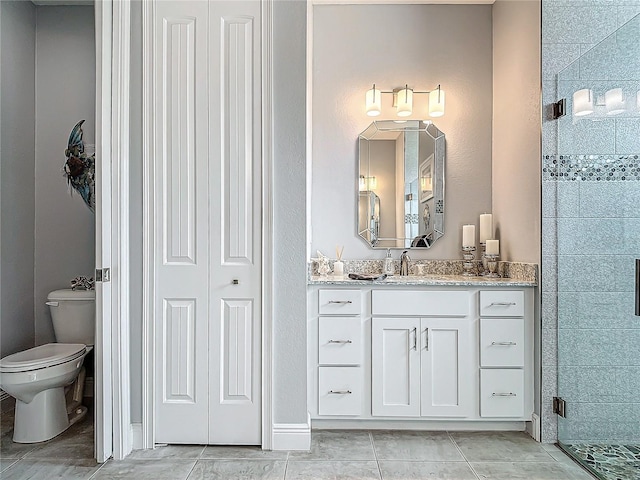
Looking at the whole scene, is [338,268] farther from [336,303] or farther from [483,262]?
[483,262]

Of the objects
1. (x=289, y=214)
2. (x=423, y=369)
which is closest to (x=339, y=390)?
(x=423, y=369)

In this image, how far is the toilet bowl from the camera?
245 cm

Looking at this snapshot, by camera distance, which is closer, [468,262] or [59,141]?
[468,262]

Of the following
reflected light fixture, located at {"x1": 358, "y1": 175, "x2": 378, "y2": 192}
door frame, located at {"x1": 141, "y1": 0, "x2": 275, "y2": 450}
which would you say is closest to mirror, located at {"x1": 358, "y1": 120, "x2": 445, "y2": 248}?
reflected light fixture, located at {"x1": 358, "y1": 175, "x2": 378, "y2": 192}

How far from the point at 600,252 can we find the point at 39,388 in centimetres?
297

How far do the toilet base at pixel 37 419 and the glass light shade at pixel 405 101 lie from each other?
107 inches

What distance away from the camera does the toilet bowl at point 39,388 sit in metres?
2.45

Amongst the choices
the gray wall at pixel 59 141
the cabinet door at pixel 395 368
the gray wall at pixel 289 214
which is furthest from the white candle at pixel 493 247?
the gray wall at pixel 59 141

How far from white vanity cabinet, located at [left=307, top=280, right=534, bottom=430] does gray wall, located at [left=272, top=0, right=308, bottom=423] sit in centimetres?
21

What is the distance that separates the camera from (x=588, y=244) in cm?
241

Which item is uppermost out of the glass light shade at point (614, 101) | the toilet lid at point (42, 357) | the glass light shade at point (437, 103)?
the glass light shade at point (437, 103)

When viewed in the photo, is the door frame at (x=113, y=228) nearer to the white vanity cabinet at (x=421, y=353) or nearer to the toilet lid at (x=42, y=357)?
the toilet lid at (x=42, y=357)

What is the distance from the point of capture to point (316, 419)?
8.94ft

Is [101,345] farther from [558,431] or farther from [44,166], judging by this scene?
[558,431]
